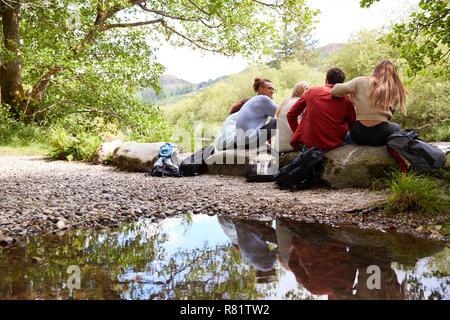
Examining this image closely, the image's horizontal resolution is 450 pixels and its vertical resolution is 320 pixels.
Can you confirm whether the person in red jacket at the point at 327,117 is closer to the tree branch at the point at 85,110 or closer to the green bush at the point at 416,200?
the green bush at the point at 416,200

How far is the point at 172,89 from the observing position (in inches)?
2473

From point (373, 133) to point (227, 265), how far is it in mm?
3244

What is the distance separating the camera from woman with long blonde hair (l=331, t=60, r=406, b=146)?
13.9 feet

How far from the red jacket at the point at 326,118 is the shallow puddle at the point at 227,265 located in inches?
82.0

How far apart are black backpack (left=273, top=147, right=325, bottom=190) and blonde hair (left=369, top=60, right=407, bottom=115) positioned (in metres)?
1.01

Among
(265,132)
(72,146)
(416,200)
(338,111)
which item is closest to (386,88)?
(338,111)

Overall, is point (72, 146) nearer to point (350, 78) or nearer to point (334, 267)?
point (334, 267)

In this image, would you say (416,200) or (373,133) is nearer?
(416,200)

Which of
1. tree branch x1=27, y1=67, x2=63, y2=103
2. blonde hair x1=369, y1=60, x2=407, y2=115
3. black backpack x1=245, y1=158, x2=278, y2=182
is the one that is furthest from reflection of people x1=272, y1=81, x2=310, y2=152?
tree branch x1=27, y1=67, x2=63, y2=103

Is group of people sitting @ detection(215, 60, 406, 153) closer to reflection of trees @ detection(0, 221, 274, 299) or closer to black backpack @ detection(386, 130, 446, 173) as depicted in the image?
black backpack @ detection(386, 130, 446, 173)

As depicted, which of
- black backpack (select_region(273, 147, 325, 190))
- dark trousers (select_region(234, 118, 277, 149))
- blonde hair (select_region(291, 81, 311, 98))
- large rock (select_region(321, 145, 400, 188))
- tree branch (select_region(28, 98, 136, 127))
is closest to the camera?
large rock (select_region(321, 145, 400, 188))
